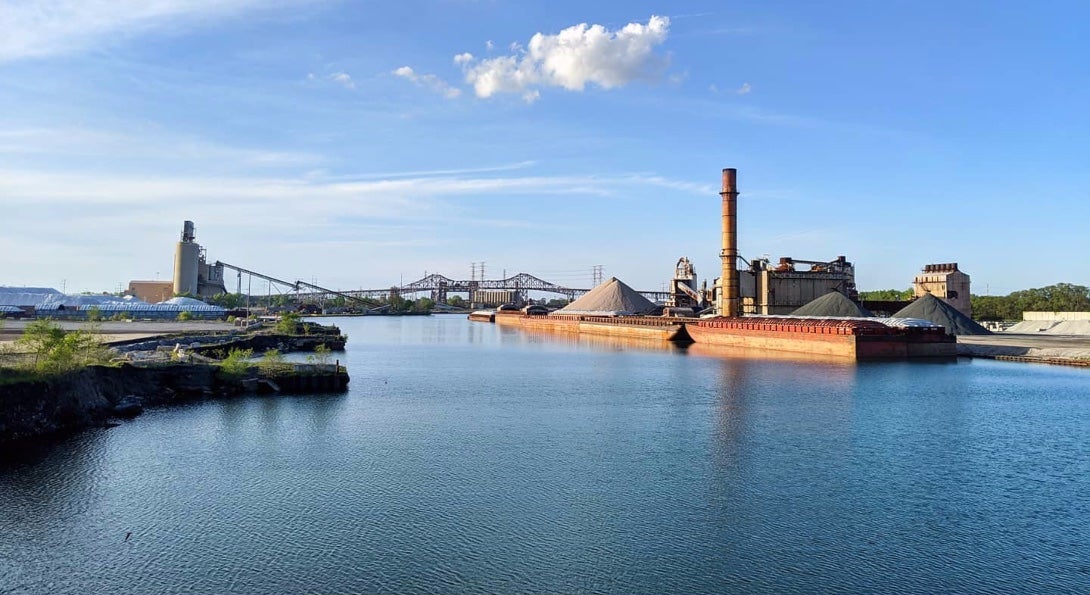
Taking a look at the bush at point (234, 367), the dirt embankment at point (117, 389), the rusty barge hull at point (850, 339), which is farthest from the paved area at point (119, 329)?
the rusty barge hull at point (850, 339)

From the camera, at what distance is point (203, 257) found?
101m

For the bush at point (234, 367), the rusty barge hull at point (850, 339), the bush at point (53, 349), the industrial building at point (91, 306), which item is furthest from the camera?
the industrial building at point (91, 306)

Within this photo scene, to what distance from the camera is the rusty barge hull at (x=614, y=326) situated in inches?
2035

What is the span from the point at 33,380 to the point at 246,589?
10.6 m

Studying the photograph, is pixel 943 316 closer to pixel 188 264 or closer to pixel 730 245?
pixel 730 245

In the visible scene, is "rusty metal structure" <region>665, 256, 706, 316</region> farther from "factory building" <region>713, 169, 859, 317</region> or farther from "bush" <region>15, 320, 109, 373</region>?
"bush" <region>15, 320, 109, 373</region>

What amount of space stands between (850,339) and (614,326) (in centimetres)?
2966

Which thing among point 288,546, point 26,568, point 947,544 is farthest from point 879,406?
point 26,568

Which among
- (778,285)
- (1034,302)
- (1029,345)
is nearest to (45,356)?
(1029,345)

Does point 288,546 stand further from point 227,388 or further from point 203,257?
point 203,257

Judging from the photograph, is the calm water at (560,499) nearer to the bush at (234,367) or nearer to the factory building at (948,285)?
the bush at (234,367)

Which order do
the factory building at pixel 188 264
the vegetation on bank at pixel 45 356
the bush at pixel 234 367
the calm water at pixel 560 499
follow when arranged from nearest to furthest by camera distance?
1. the calm water at pixel 560 499
2. the vegetation on bank at pixel 45 356
3. the bush at pixel 234 367
4. the factory building at pixel 188 264

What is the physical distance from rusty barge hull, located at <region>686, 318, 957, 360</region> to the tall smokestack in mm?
7391

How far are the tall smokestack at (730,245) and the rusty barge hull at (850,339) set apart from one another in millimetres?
7391
